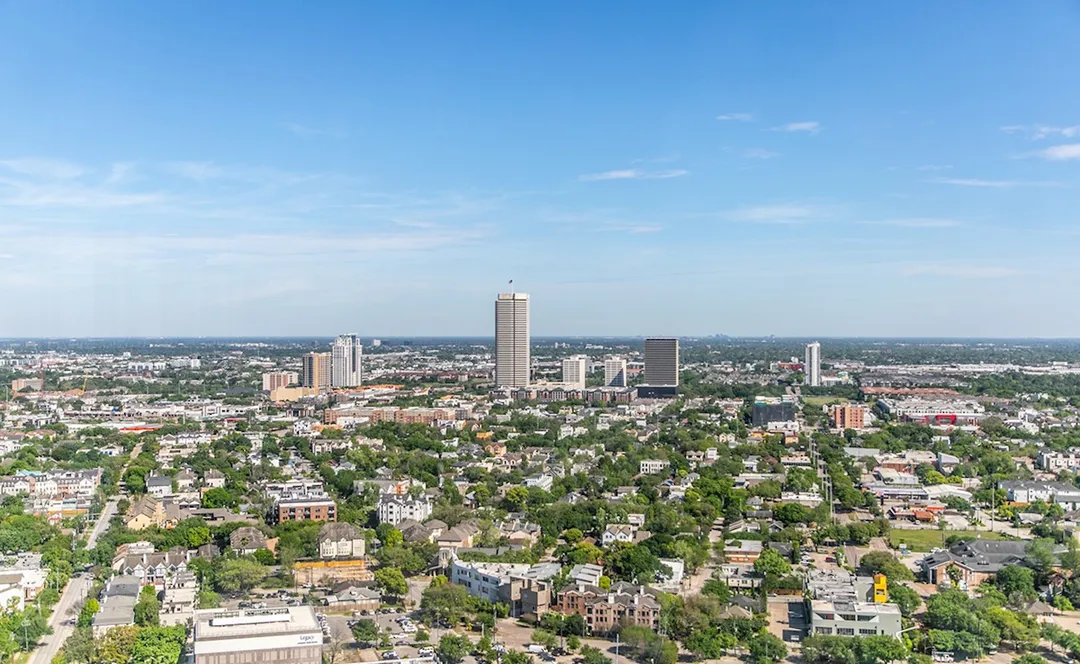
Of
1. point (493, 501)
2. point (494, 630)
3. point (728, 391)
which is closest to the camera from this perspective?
point (494, 630)

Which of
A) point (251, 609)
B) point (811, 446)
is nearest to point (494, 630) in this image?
point (251, 609)

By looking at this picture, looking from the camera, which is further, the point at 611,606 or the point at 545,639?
the point at 611,606

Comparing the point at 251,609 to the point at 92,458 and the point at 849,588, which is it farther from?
the point at 92,458

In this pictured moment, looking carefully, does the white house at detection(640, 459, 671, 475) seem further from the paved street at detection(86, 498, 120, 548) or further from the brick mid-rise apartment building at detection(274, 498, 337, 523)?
the paved street at detection(86, 498, 120, 548)

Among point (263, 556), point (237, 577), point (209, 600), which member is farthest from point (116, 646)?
point (263, 556)

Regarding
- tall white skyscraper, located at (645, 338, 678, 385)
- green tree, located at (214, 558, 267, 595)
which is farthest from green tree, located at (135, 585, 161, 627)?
tall white skyscraper, located at (645, 338, 678, 385)

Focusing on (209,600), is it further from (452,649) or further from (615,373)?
(615,373)

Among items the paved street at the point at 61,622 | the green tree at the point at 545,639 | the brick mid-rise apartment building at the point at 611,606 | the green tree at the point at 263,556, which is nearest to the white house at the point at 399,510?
the green tree at the point at 263,556
